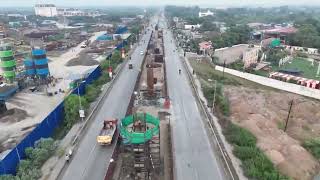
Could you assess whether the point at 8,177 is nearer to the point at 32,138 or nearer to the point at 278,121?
the point at 32,138

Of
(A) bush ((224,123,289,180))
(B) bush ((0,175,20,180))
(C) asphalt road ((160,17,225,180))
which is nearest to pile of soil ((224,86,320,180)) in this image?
(A) bush ((224,123,289,180))

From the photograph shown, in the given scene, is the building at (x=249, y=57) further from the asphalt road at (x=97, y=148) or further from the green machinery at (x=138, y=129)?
the green machinery at (x=138, y=129)

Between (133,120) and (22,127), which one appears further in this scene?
(22,127)

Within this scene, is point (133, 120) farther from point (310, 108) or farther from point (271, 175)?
point (310, 108)

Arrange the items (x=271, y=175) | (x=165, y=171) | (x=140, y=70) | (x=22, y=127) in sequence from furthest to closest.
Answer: (x=140, y=70)
(x=22, y=127)
(x=165, y=171)
(x=271, y=175)

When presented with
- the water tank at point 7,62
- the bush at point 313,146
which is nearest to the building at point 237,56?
the bush at point 313,146

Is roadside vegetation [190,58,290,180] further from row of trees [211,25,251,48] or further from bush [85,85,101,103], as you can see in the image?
row of trees [211,25,251,48]

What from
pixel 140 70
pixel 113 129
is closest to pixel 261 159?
pixel 113 129
